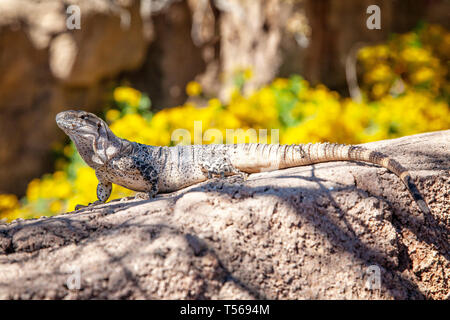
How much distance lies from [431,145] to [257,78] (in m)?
5.35

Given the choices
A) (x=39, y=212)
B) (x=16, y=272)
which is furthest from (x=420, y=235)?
(x=39, y=212)

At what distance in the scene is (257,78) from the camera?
8.84 metres

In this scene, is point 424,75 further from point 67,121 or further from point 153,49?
point 67,121

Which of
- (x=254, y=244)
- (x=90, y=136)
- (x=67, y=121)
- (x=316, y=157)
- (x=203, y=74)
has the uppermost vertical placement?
(x=203, y=74)

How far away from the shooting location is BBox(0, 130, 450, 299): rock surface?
2426mm

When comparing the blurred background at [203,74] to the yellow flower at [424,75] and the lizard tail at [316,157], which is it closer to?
the yellow flower at [424,75]

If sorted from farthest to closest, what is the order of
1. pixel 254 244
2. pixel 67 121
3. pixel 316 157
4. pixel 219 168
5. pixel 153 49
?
pixel 153 49
pixel 219 168
pixel 67 121
pixel 316 157
pixel 254 244

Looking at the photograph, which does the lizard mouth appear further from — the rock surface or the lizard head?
the rock surface

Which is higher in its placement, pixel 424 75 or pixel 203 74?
pixel 203 74

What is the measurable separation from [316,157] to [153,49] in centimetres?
677

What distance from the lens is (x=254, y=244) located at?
8.86 ft

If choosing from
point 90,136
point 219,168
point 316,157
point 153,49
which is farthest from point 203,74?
point 316,157
